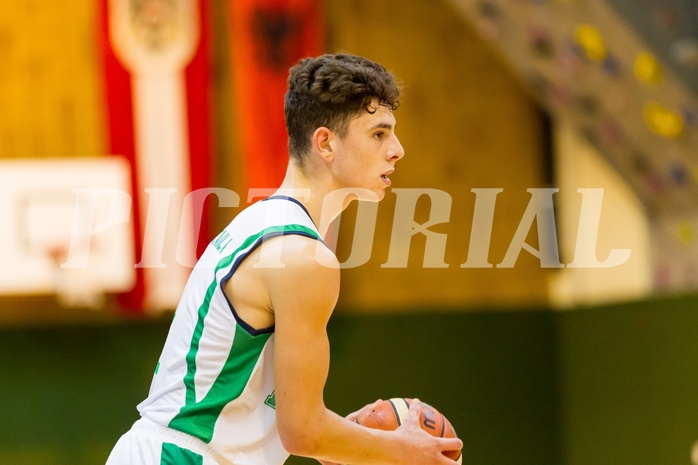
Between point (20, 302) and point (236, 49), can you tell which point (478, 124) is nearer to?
point (236, 49)

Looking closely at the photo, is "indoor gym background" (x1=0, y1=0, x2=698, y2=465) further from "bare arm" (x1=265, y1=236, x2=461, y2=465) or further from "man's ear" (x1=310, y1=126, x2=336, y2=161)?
"bare arm" (x1=265, y1=236, x2=461, y2=465)

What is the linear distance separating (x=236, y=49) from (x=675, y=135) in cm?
324

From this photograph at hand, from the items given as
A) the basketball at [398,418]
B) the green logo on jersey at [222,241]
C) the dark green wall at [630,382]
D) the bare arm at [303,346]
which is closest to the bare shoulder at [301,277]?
the bare arm at [303,346]

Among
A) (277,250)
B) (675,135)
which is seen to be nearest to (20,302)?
(675,135)

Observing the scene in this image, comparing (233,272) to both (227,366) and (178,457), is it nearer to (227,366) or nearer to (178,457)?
(227,366)

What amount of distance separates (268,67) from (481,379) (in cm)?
282

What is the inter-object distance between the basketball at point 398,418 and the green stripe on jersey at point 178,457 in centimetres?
73

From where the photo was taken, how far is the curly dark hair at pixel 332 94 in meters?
2.68

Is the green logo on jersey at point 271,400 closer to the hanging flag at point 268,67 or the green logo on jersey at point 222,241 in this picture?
the green logo on jersey at point 222,241

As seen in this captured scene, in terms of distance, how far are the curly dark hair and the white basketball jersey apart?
0.24 metres

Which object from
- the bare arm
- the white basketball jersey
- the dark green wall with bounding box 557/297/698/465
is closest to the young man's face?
the white basketball jersey

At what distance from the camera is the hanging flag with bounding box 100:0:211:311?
6848 mm

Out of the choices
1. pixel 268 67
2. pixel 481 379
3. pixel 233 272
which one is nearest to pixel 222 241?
pixel 233 272

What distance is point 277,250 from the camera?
243cm
